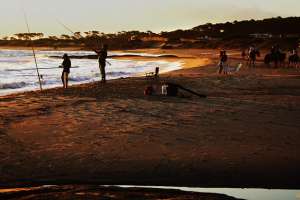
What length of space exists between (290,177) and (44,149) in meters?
3.83

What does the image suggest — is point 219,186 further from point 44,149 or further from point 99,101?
point 99,101

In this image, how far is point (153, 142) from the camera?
8.89 m

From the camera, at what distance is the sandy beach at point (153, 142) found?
706cm

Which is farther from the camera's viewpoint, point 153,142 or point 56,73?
point 56,73

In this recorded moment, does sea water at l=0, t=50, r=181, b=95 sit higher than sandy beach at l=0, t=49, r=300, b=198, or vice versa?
sandy beach at l=0, t=49, r=300, b=198

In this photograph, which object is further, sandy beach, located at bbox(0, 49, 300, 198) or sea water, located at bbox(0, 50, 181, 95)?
sea water, located at bbox(0, 50, 181, 95)

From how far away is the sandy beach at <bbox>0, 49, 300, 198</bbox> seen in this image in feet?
23.2

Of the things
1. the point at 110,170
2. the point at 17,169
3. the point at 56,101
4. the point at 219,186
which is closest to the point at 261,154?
the point at 219,186

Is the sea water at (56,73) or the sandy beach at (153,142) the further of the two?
the sea water at (56,73)

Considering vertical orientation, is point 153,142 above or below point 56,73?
above

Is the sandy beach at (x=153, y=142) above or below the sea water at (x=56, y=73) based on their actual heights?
above

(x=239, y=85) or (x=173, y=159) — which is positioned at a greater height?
(x=173, y=159)

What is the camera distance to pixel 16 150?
8430 millimetres

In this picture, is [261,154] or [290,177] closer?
[290,177]
